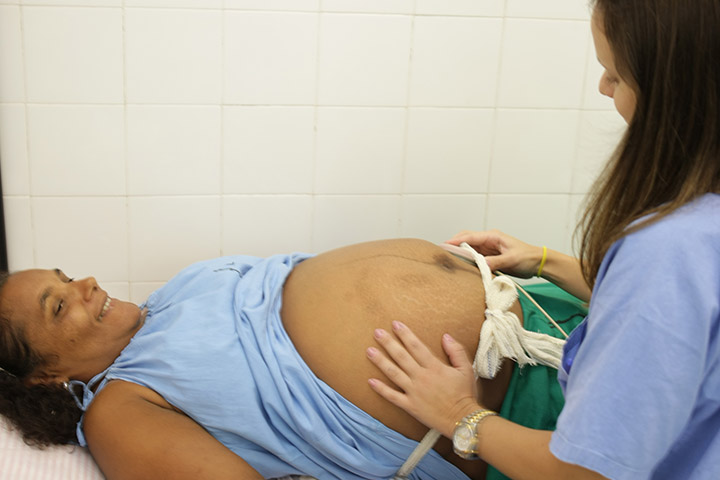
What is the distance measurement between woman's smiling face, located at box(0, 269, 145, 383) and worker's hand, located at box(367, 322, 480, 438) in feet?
2.11

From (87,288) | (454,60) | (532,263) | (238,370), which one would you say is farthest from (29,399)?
(454,60)

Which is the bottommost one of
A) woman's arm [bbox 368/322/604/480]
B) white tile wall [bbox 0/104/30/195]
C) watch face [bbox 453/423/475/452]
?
watch face [bbox 453/423/475/452]

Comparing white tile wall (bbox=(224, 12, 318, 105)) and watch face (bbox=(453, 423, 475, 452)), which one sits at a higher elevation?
white tile wall (bbox=(224, 12, 318, 105))

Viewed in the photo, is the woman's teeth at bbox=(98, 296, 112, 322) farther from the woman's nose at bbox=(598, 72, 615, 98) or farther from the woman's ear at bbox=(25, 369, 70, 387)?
the woman's nose at bbox=(598, 72, 615, 98)

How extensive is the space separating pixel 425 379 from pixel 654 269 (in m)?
0.58

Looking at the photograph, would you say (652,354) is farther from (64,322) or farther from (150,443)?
(64,322)

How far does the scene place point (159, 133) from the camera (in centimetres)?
196

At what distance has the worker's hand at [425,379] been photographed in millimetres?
1258

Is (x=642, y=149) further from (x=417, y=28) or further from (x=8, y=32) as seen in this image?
(x=8, y=32)

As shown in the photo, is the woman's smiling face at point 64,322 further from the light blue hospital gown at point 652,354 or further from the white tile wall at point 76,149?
the light blue hospital gown at point 652,354

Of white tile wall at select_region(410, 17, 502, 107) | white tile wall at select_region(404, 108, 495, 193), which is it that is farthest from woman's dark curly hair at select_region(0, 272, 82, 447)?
white tile wall at select_region(410, 17, 502, 107)

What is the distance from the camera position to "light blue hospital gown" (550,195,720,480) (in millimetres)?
830

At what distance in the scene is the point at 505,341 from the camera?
143 cm

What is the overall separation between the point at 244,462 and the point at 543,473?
Result: 0.62m
